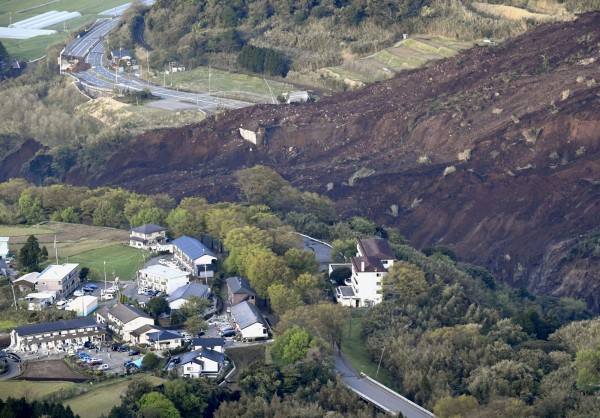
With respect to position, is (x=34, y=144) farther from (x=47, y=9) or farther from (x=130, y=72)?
(x=47, y=9)

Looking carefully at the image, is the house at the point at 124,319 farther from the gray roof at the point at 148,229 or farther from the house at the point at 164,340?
the gray roof at the point at 148,229

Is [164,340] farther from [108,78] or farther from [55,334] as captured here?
[108,78]

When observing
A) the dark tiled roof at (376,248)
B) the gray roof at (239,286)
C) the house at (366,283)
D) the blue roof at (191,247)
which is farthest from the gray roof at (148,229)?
the house at (366,283)

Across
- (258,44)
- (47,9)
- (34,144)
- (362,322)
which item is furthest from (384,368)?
(47,9)

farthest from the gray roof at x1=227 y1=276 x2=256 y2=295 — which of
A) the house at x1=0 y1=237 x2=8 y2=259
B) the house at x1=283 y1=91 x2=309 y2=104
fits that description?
the house at x1=283 y1=91 x2=309 y2=104

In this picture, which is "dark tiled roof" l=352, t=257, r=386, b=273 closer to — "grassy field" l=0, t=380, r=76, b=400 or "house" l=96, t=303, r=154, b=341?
"house" l=96, t=303, r=154, b=341

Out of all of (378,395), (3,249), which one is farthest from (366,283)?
(3,249)
